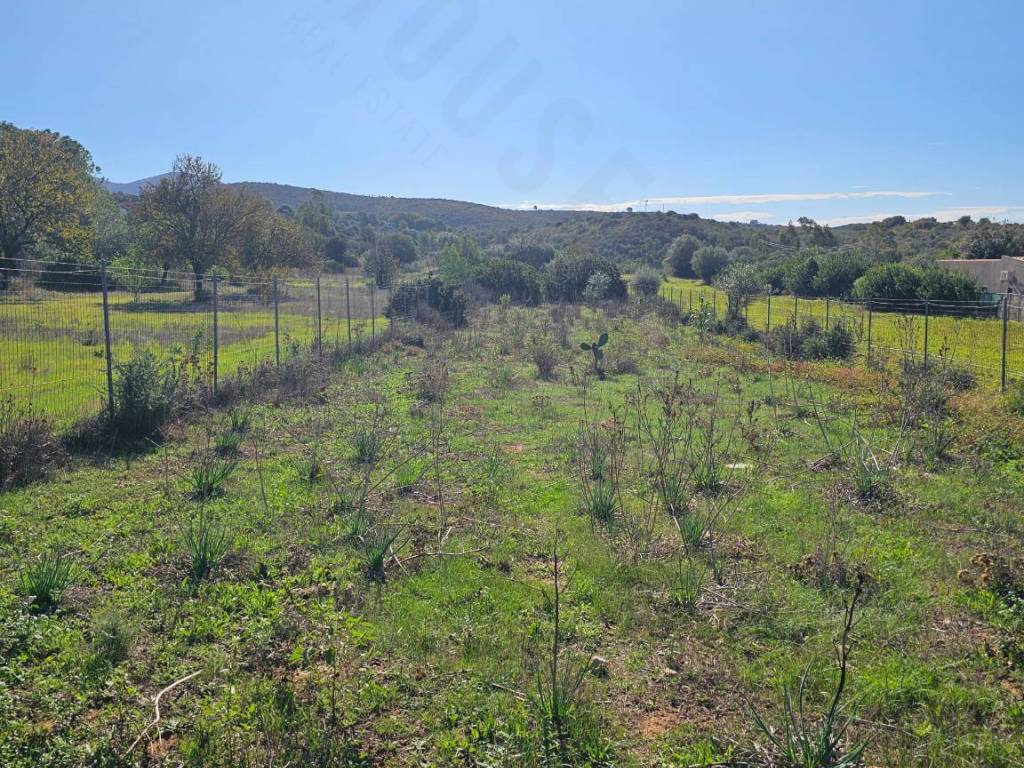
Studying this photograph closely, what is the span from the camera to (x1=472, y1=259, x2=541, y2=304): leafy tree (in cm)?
3744

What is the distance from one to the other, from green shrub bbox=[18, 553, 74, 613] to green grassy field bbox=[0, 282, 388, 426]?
437 cm

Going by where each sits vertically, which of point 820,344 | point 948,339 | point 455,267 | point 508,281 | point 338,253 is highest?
point 338,253

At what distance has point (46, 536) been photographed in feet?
19.4

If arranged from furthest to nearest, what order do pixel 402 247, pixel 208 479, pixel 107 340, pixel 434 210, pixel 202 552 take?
pixel 434 210 < pixel 402 247 < pixel 107 340 < pixel 208 479 < pixel 202 552

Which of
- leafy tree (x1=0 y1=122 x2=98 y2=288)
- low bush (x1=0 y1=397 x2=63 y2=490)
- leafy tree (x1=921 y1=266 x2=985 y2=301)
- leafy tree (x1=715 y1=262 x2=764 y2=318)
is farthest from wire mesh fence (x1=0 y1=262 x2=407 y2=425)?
leafy tree (x1=921 y1=266 x2=985 y2=301)

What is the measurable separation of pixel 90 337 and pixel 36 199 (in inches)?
1040

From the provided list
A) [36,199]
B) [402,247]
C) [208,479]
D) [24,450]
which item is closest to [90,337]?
[24,450]

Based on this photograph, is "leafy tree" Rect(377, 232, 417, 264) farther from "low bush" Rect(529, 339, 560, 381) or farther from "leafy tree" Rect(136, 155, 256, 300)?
"low bush" Rect(529, 339, 560, 381)

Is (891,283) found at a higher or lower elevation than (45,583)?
higher

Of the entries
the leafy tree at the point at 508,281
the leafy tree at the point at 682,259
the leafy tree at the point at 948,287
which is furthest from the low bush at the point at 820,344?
the leafy tree at the point at 682,259

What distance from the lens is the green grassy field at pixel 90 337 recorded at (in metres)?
8.52

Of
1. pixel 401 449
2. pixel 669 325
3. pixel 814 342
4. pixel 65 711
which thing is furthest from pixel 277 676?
pixel 669 325

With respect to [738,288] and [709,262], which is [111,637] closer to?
[738,288]

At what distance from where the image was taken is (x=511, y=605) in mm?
5066
